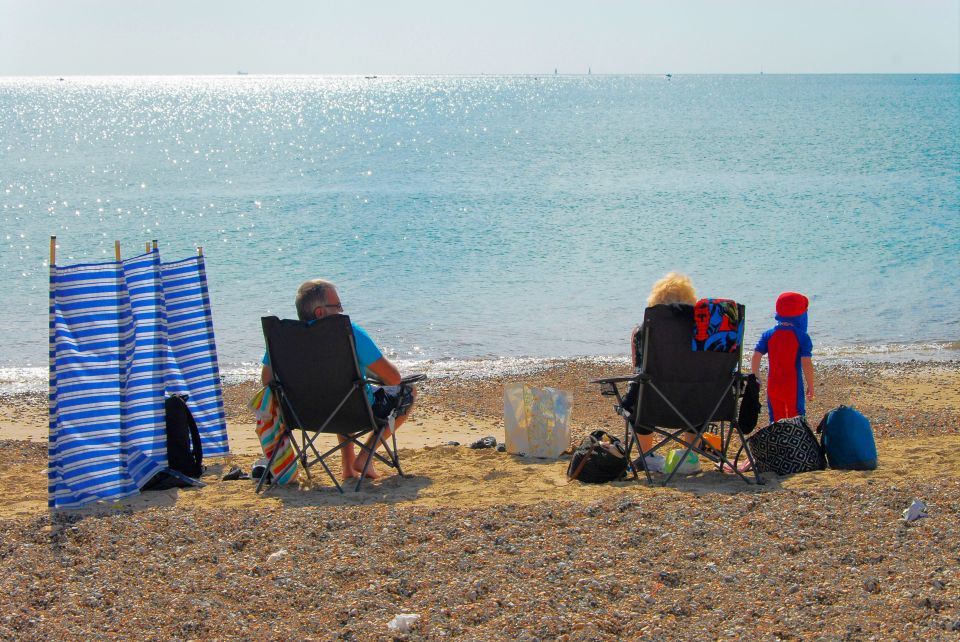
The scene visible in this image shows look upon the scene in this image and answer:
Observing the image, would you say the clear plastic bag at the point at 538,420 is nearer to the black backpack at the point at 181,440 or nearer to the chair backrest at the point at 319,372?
the chair backrest at the point at 319,372

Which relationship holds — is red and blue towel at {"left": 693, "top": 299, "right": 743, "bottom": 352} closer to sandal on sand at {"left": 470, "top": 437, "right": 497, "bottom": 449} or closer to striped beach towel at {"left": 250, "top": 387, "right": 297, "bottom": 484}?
sandal on sand at {"left": 470, "top": 437, "right": 497, "bottom": 449}

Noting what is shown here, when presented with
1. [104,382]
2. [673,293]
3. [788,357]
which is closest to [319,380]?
[104,382]

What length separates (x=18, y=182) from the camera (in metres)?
36.6

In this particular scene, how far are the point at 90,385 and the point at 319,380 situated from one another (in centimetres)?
108

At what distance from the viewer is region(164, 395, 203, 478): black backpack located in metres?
5.38

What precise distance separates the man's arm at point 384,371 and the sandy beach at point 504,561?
0.55 metres

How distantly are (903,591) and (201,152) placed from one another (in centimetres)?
4903

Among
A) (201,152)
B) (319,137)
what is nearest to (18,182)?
(201,152)

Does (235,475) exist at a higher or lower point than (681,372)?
lower

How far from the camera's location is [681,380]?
5098mm

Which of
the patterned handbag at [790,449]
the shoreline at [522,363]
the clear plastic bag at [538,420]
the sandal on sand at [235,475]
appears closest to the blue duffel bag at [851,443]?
the patterned handbag at [790,449]

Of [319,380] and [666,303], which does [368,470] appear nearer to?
[319,380]

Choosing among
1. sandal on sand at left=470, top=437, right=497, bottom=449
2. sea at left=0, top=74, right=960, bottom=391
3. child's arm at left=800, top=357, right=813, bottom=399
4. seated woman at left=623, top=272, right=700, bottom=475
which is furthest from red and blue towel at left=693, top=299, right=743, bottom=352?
sea at left=0, top=74, right=960, bottom=391

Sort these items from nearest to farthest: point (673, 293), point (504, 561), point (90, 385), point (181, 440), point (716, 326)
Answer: point (504, 561)
point (90, 385)
point (716, 326)
point (673, 293)
point (181, 440)
